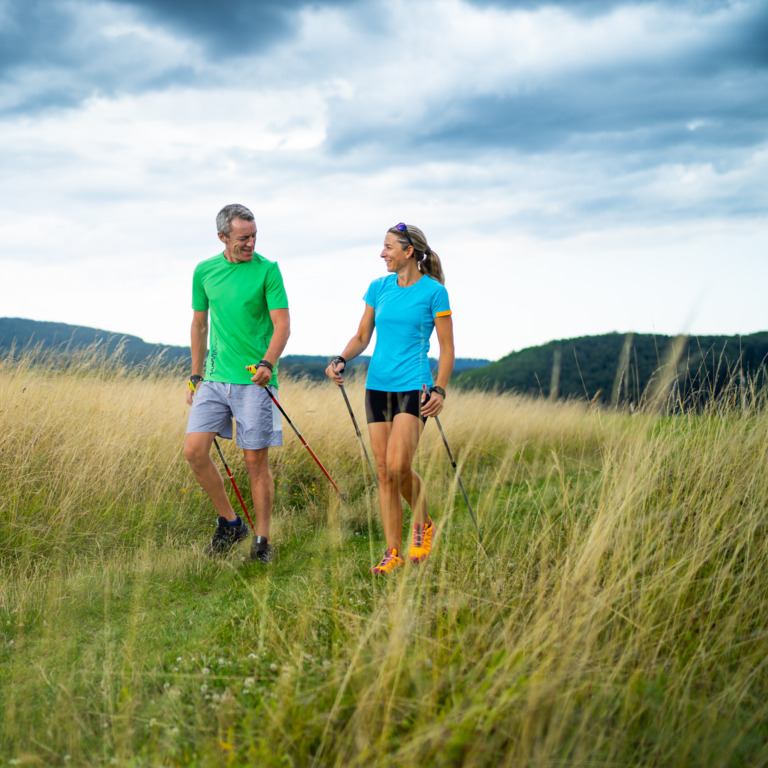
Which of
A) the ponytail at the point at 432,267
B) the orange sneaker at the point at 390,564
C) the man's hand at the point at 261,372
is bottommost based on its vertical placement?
the orange sneaker at the point at 390,564

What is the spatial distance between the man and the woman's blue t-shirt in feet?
2.53


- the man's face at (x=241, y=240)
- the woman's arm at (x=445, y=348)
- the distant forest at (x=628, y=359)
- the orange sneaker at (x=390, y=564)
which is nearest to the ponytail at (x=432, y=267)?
the woman's arm at (x=445, y=348)

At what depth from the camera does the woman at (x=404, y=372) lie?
4.09 metres

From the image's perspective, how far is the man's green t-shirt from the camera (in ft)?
14.6

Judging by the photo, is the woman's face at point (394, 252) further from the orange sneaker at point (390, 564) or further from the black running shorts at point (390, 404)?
the orange sneaker at point (390, 564)

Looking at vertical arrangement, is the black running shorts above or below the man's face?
below

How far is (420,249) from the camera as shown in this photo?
432 cm

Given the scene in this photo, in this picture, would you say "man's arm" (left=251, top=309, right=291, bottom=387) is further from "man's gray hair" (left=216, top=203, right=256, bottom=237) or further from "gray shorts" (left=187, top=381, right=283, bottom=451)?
"man's gray hair" (left=216, top=203, right=256, bottom=237)

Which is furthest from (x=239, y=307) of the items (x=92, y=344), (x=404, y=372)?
(x=92, y=344)

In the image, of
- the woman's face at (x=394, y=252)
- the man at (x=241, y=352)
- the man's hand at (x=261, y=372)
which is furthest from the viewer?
the man at (x=241, y=352)

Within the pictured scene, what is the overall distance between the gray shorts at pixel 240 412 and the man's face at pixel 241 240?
939 millimetres

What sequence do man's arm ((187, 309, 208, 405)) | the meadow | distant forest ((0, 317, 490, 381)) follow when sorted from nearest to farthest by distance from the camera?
the meadow → man's arm ((187, 309, 208, 405)) → distant forest ((0, 317, 490, 381))

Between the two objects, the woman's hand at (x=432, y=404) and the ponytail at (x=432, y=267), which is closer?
the woman's hand at (x=432, y=404)

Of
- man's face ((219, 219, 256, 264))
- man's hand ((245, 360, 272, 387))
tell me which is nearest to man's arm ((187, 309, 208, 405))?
man's face ((219, 219, 256, 264))
